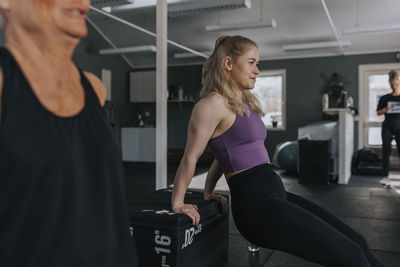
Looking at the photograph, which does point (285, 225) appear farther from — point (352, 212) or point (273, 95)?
point (273, 95)

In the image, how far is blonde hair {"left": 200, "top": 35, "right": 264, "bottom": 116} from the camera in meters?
1.42

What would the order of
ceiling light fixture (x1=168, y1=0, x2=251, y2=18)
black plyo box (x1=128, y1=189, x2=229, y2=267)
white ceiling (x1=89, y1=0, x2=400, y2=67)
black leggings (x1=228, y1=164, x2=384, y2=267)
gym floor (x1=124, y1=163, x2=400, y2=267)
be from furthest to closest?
white ceiling (x1=89, y1=0, x2=400, y2=67), ceiling light fixture (x1=168, y1=0, x2=251, y2=18), gym floor (x1=124, y1=163, x2=400, y2=267), black plyo box (x1=128, y1=189, x2=229, y2=267), black leggings (x1=228, y1=164, x2=384, y2=267)

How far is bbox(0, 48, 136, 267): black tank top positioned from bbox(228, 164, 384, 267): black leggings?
30.7 inches

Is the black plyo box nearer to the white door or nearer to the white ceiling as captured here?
the white ceiling

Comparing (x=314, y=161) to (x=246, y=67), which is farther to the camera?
(x=314, y=161)

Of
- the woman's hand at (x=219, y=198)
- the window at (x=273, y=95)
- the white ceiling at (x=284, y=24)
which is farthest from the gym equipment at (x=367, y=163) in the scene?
the woman's hand at (x=219, y=198)

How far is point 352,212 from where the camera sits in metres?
3.74

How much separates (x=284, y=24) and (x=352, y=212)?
4.71 meters

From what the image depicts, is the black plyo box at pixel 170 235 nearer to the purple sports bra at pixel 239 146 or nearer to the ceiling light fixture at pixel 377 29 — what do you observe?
the purple sports bra at pixel 239 146

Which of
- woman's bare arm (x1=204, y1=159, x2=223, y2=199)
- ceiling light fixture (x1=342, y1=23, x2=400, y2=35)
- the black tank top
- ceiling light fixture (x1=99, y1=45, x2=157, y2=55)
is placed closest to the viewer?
the black tank top

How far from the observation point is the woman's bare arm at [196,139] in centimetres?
135

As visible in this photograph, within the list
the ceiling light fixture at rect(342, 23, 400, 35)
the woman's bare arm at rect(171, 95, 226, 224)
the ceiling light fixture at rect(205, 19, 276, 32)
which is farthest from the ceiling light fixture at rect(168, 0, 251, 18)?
the woman's bare arm at rect(171, 95, 226, 224)

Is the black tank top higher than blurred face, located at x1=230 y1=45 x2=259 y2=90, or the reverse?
blurred face, located at x1=230 y1=45 x2=259 y2=90

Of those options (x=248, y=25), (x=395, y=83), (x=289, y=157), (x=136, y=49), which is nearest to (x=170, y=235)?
(x=395, y=83)
